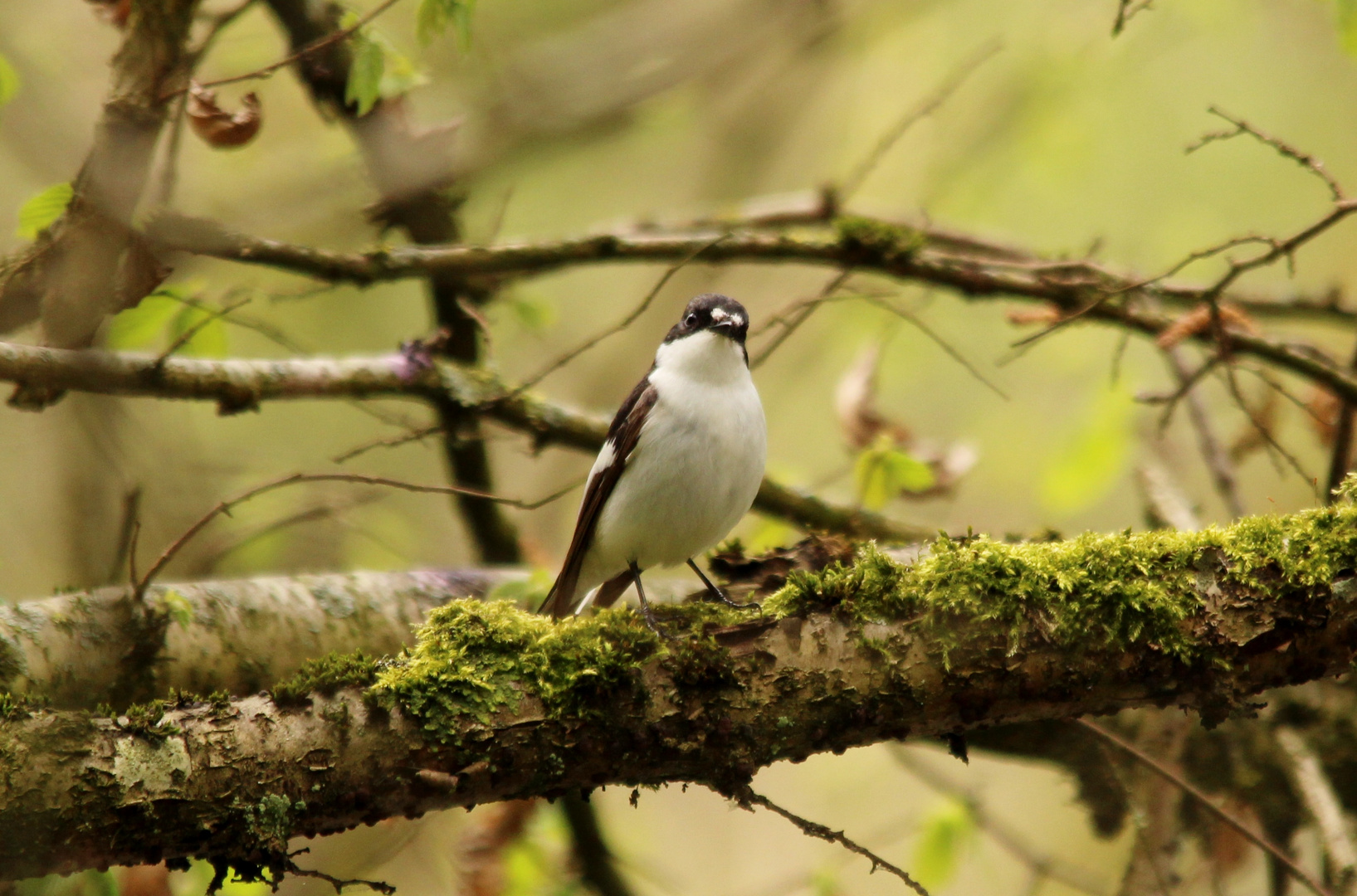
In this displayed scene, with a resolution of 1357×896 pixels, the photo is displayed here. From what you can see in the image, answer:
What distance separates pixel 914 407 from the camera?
10188 mm

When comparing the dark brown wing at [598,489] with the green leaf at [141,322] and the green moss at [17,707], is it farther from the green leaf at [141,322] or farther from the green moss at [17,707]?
the green moss at [17,707]

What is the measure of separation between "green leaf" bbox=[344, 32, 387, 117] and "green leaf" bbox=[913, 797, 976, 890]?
370cm

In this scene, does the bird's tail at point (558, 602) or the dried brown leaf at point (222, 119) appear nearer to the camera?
the dried brown leaf at point (222, 119)

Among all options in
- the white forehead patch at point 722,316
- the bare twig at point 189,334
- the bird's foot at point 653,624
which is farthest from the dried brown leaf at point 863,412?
the bare twig at point 189,334

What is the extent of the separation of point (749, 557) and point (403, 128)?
2262 mm

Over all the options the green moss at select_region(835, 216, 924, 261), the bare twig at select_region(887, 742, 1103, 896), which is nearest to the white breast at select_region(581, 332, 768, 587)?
the green moss at select_region(835, 216, 924, 261)

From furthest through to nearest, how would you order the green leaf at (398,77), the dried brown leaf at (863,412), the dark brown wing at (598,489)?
the dried brown leaf at (863,412), the dark brown wing at (598,489), the green leaf at (398,77)

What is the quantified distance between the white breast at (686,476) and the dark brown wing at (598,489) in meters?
0.04

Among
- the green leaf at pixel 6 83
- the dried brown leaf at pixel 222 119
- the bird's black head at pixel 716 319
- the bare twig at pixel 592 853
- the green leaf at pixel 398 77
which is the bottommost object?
the bare twig at pixel 592 853

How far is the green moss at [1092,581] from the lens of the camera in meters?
2.54

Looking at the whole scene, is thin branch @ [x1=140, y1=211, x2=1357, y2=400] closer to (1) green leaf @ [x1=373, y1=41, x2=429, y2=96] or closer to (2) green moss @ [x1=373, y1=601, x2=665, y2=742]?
(1) green leaf @ [x1=373, y1=41, x2=429, y2=96]

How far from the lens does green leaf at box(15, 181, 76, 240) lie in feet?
9.92

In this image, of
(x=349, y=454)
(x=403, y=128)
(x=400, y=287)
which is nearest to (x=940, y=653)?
(x=349, y=454)

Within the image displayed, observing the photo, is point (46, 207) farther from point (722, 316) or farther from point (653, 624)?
point (722, 316)
